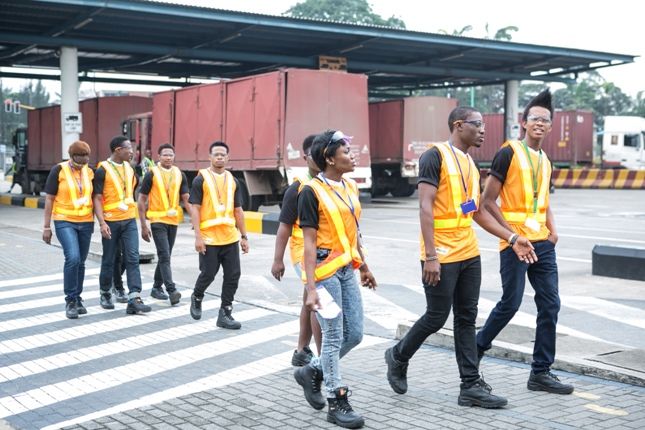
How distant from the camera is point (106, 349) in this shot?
290 inches

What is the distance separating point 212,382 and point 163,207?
3767 mm

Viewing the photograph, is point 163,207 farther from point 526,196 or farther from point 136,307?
point 526,196

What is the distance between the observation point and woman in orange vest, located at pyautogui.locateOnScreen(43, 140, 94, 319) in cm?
880

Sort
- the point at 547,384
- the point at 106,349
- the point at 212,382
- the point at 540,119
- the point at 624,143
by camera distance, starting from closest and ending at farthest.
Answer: the point at 547,384 < the point at 540,119 < the point at 212,382 < the point at 106,349 < the point at 624,143

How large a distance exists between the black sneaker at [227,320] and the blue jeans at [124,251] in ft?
4.41

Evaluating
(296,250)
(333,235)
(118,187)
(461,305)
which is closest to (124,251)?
(118,187)

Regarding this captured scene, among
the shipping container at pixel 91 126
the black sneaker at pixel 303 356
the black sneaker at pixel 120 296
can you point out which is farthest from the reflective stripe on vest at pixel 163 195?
the shipping container at pixel 91 126

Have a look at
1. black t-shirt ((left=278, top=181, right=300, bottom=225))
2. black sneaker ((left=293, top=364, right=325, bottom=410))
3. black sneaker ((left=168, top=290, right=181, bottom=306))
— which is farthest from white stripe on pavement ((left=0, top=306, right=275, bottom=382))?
black t-shirt ((left=278, top=181, right=300, bottom=225))

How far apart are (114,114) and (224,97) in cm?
796

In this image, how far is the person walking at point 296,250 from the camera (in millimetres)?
5477

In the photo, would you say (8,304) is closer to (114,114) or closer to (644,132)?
(114,114)

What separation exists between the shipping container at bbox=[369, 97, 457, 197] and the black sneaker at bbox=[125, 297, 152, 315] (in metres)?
18.8

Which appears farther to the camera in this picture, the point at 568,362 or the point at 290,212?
the point at 568,362

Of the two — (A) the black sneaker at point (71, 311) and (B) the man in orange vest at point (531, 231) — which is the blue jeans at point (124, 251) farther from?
(B) the man in orange vest at point (531, 231)
